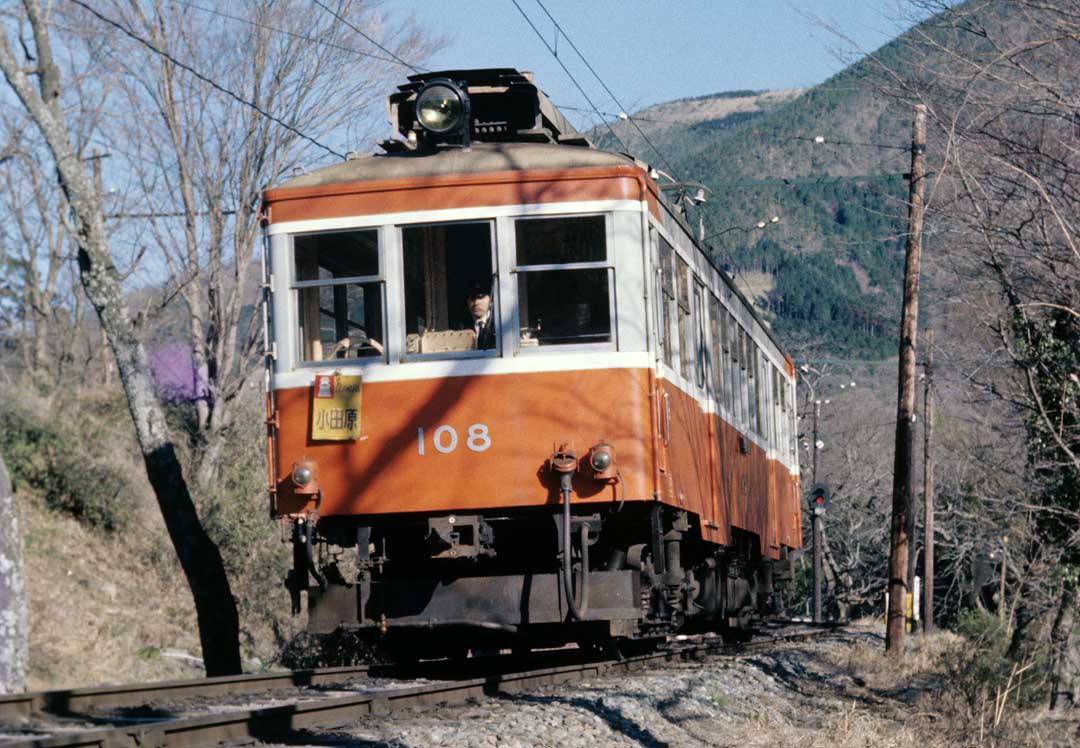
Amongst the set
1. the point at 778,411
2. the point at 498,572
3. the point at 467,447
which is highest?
the point at 778,411

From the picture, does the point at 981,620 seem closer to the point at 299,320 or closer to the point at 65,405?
the point at 65,405

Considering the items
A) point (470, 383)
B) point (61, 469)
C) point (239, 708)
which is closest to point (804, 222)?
point (61, 469)

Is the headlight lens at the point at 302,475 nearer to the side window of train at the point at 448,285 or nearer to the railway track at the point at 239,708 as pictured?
the side window of train at the point at 448,285

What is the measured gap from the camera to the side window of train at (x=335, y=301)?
10031 mm

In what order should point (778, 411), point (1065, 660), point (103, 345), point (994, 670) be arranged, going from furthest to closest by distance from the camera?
point (103, 345)
point (1065, 660)
point (778, 411)
point (994, 670)

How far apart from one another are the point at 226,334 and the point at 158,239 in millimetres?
1917

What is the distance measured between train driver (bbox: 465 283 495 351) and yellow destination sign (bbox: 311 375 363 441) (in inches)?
32.4

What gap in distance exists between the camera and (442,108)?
10.5m

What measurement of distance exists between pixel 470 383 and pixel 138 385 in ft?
17.5

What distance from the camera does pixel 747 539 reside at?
50.6ft

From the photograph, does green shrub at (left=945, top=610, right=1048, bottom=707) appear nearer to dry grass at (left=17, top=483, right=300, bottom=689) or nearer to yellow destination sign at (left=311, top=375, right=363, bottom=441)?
yellow destination sign at (left=311, top=375, right=363, bottom=441)

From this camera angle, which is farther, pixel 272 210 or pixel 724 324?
pixel 724 324

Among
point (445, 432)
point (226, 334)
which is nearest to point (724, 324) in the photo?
point (445, 432)

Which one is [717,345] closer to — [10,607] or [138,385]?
[138,385]
